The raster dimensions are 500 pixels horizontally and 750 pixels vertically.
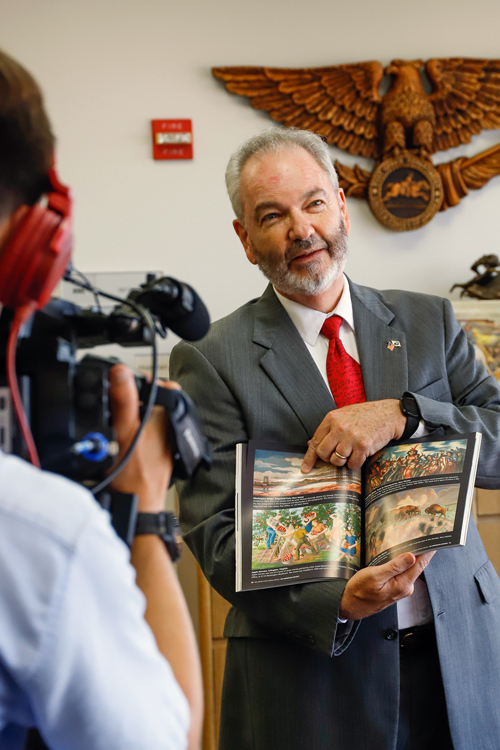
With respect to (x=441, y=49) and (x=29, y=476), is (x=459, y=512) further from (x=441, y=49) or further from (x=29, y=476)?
(x=441, y=49)

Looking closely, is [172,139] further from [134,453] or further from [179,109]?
[134,453]

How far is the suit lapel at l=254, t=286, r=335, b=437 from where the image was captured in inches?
45.1

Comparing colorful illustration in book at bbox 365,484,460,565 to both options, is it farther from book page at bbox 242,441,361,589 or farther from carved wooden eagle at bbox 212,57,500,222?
carved wooden eagle at bbox 212,57,500,222

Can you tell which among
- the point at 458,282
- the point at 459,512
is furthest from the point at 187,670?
the point at 458,282

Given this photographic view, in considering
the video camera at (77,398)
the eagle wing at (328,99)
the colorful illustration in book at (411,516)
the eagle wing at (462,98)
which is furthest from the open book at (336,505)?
the eagle wing at (462,98)

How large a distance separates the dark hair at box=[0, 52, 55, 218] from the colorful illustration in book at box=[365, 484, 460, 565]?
2.26 ft

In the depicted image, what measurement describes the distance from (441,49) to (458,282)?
931 mm

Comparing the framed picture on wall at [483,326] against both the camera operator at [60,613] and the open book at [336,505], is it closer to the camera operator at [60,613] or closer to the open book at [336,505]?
the open book at [336,505]

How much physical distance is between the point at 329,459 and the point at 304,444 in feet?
0.28

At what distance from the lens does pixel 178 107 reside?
243 centimetres

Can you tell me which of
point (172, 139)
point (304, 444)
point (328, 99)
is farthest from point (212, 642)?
point (328, 99)

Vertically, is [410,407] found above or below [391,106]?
below

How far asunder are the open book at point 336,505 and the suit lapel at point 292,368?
0.11 m

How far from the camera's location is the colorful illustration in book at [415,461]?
97cm
